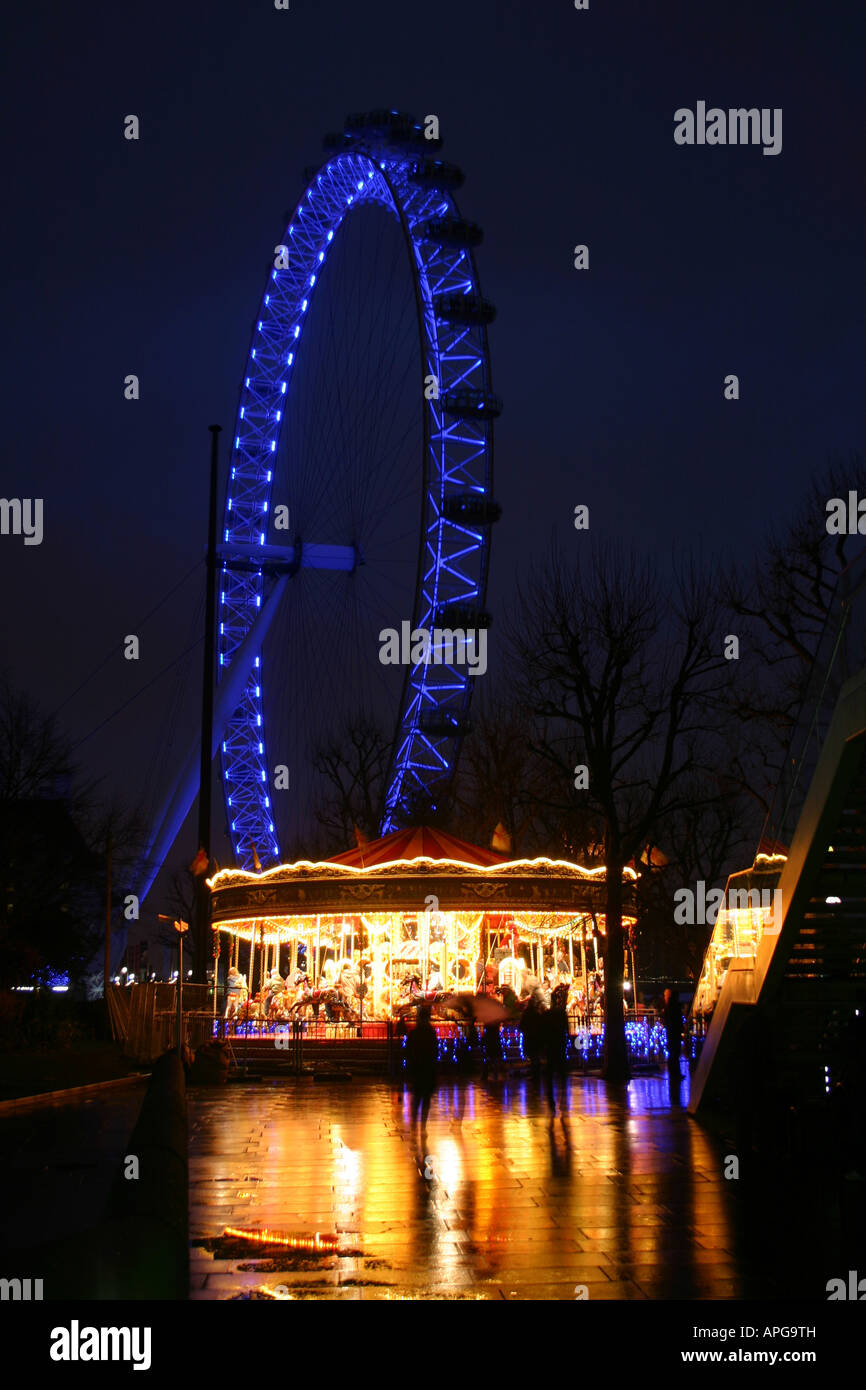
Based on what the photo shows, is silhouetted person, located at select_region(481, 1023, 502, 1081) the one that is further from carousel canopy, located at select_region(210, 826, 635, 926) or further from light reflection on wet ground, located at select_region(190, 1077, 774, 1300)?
light reflection on wet ground, located at select_region(190, 1077, 774, 1300)

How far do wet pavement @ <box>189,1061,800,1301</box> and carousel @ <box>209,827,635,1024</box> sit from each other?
992cm

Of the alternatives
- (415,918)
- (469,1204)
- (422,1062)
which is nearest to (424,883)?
(415,918)

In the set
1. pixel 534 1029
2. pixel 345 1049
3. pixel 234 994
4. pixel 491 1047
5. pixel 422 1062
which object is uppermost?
pixel 422 1062

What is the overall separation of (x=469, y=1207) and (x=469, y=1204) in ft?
0.45

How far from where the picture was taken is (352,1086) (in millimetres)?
21469

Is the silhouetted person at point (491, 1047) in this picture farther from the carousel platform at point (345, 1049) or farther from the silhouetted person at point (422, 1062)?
the silhouetted person at point (422, 1062)

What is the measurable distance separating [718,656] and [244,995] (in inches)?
503

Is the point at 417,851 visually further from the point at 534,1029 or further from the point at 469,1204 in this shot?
the point at 469,1204

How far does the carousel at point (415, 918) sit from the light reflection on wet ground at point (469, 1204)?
9.69m

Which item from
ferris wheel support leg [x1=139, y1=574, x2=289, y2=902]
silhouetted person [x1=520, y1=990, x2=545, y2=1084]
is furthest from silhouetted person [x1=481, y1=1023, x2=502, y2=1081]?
ferris wheel support leg [x1=139, y1=574, x2=289, y2=902]

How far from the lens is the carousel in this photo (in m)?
26.2

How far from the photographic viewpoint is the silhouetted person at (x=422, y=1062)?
14320 mm

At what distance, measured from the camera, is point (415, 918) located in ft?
93.2
